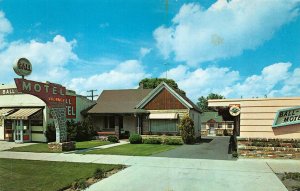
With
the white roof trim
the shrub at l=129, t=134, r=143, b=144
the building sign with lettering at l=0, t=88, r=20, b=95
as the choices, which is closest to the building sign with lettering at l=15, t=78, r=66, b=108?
the shrub at l=129, t=134, r=143, b=144

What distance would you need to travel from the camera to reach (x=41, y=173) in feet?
40.7

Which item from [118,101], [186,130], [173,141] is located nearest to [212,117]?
[118,101]

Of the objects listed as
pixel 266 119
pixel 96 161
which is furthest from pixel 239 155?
pixel 96 161

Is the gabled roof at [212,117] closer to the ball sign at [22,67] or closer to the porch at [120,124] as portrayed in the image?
the porch at [120,124]

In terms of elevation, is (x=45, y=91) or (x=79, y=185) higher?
(x=45, y=91)

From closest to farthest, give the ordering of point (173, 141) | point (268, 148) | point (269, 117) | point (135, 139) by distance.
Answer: point (268, 148) → point (269, 117) → point (173, 141) → point (135, 139)

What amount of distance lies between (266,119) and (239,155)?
9.30ft

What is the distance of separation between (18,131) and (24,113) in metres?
2.08

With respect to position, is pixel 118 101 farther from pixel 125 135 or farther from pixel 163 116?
pixel 163 116

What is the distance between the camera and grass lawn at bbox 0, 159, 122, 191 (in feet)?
33.6

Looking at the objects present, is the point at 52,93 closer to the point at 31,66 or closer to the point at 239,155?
the point at 31,66

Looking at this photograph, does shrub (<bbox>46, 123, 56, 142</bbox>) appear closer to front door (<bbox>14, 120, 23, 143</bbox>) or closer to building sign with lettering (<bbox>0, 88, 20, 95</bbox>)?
front door (<bbox>14, 120, 23, 143</bbox>)

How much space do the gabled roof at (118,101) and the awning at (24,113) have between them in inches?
275

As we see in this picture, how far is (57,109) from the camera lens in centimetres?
2064
